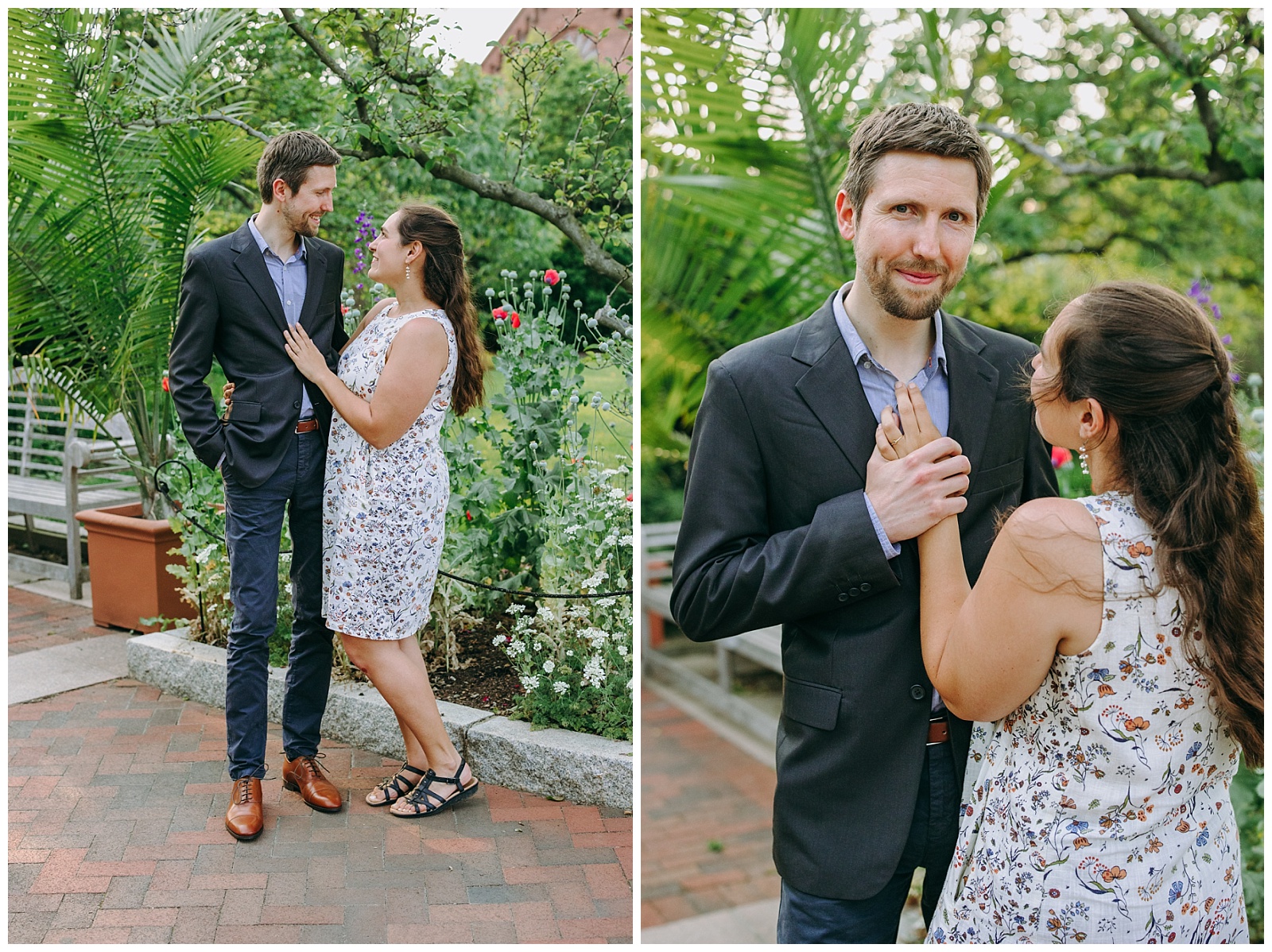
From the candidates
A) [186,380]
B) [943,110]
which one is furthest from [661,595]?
[943,110]

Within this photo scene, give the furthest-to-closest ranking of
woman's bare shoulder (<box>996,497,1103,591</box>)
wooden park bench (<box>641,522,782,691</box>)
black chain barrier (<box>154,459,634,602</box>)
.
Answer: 1. wooden park bench (<box>641,522,782,691</box>)
2. black chain barrier (<box>154,459,634,602</box>)
3. woman's bare shoulder (<box>996,497,1103,591</box>)

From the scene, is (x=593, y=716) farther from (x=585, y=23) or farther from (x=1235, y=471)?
(x=585, y=23)

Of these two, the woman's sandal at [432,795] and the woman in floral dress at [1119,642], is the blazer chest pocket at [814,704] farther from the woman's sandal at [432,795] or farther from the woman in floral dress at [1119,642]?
the woman's sandal at [432,795]

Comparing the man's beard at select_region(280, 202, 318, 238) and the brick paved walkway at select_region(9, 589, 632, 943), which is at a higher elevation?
the man's beard at select_region(280, 202, 318, 238)

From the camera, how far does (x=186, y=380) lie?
297cm

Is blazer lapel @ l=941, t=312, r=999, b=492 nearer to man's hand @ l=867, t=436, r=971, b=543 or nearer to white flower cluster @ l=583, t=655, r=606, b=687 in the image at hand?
man's hand @ l=867, t=436, r=971, b=543

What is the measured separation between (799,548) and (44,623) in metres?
4.30

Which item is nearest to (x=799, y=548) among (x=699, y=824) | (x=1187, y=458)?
(x=1187, y=458)

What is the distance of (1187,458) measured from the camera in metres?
1.58

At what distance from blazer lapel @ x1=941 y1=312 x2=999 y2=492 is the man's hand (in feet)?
0.34

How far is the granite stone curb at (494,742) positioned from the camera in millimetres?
3197

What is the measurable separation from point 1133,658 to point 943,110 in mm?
962

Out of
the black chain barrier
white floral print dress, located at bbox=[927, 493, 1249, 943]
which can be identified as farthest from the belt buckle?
the black chain barrier

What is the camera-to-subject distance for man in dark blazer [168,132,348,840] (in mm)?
2971
